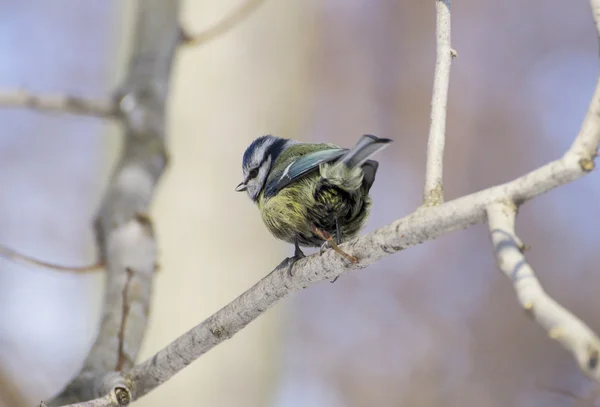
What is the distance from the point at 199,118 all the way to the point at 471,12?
151cm

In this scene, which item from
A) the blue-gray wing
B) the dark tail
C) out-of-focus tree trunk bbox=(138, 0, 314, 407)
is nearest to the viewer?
the dark tail

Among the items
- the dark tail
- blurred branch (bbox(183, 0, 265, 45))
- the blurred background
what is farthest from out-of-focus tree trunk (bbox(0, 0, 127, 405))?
the dark tail

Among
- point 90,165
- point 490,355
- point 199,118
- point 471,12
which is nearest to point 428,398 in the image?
point 490,355

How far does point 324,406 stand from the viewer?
2.68 meters

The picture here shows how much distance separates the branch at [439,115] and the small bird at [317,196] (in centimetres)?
27

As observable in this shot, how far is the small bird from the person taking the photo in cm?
120

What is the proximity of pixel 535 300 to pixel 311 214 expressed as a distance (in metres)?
0.77

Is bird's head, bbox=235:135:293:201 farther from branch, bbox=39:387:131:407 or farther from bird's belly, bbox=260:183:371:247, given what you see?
branch, bbox=39:387:131:407

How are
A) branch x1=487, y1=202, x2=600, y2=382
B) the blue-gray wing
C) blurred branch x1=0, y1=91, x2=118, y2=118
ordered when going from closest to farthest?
branch x1=487, y1=202, x2=600, y2=382 → the blue-gray wing → blurred branch x1=0, y1=91, x2=118, y2=118

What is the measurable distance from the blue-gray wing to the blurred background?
3.06 ft

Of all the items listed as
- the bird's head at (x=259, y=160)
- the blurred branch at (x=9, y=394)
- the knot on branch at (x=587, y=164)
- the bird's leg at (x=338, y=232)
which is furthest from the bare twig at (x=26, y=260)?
the knot on branch at (x=587, y=164)

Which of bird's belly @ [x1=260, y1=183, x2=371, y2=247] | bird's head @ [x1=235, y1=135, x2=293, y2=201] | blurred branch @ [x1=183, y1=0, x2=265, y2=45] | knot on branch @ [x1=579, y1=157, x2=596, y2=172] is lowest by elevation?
knot on branch @ [x1=579, y1=157, x2=596, y2=172]

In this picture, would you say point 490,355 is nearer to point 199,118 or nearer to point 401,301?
point 401,301

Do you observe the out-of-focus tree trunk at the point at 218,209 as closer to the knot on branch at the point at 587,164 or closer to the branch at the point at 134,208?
the branch at the point at 134,208
